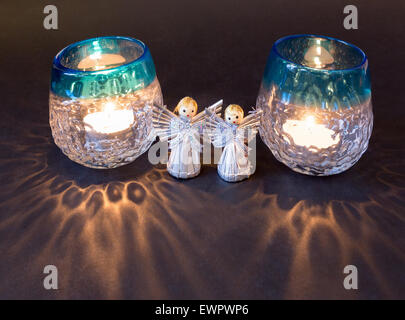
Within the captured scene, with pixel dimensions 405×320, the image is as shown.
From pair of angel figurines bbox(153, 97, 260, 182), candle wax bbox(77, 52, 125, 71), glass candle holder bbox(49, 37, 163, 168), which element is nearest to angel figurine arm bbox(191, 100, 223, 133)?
pair of angel figurines bbox(153, 97, 260, 182)

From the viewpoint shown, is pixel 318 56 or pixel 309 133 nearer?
pixel 309 133

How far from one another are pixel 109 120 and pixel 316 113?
1.49ft

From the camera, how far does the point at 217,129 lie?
1.01 metres

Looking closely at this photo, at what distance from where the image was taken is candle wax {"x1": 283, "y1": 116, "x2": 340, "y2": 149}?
3.26 ft

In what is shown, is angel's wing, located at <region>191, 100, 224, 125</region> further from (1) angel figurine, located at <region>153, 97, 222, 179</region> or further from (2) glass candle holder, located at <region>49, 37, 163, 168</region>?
(2) glass candle holder, located at <region>49, 37, 163, 168</region>

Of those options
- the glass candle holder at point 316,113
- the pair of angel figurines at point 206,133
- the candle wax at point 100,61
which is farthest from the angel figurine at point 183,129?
the candle wax at point 100,61

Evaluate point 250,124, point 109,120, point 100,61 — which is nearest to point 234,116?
point 250,124

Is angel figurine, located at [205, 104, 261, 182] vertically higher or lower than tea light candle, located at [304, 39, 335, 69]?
lower

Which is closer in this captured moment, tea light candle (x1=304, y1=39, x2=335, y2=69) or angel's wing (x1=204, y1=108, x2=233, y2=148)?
angel's wing (x1=204, y1=108, x2=233, y2=148)

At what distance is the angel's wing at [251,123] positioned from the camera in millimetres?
999

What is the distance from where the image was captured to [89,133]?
3.32 ft

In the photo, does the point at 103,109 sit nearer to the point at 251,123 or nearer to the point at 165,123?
the point at 165,123

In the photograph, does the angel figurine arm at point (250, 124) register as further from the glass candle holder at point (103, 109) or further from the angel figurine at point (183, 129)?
the glass candle holder at point (103, 109)

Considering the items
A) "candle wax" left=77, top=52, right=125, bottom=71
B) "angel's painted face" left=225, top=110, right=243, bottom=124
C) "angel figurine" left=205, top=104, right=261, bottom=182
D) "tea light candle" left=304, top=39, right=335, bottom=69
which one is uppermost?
"tea light candle" left=304, top=39, right=335, bottom=69
